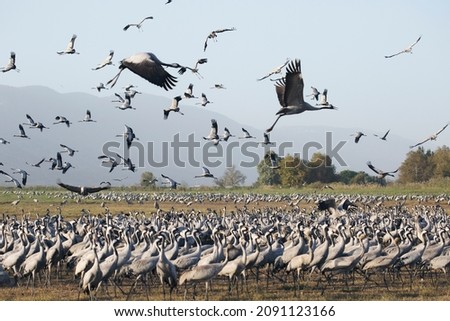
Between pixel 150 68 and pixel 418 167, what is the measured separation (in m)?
66.0

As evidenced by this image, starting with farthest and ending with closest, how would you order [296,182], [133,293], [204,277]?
[296,182], [133,293], [204,277]

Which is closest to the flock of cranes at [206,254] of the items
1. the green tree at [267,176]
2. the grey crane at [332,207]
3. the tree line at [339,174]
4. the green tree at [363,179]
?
the grey crane at [332,207]

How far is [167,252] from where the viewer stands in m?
17.3

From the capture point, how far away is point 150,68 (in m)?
15.5

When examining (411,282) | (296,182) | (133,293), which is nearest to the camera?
(133,293)

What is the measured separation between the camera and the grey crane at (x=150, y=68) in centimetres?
1521

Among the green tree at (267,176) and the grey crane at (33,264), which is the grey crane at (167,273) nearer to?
the grey crane at (33,264)

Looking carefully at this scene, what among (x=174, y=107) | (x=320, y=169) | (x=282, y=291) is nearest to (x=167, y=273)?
(x=282, y=291)

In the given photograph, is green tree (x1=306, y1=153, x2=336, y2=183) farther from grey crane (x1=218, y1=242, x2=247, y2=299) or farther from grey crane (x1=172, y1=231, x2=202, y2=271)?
grey crane (x1=218, y1=242, x2=247, y2=299)

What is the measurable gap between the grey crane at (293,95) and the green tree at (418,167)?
206 ft
